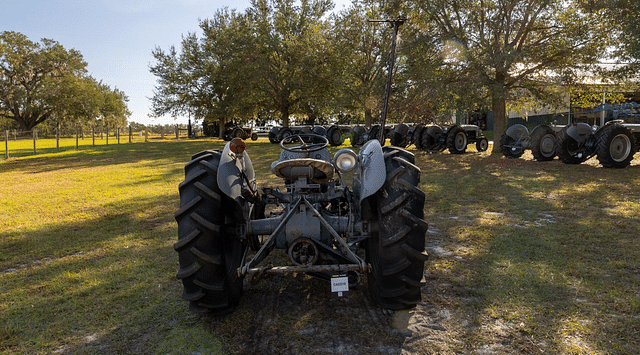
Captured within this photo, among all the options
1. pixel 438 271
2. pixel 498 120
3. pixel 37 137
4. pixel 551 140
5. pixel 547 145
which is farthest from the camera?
Result: pixel 37 137

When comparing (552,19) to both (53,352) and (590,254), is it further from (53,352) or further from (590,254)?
(53,352)

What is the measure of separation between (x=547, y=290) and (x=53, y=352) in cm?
420

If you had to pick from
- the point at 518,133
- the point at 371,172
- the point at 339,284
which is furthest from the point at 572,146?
the point at 339,284

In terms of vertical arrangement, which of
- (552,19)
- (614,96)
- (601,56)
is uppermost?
(552,19)

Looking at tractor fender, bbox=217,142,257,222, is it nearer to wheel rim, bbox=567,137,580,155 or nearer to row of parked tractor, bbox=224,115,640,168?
row of parked tractor, bbox=224,115,640,168

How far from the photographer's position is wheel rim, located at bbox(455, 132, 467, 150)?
18.7 m

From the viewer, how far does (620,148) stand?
1220 centimetres

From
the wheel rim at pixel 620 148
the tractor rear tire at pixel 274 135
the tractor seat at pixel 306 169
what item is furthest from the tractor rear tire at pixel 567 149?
the tractor rear tire at pixel 274 135

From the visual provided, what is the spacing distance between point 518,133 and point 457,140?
2952mm

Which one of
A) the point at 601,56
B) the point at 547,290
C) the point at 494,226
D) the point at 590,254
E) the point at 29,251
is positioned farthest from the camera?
the point at 601,56

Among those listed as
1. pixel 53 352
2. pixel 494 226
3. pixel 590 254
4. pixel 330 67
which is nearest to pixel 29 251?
pixel 53 352

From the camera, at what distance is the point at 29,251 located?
5.34m

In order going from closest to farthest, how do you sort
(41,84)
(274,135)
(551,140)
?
(551,140) < (274,135) < (41,84)

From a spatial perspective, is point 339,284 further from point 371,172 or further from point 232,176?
point 232,176
